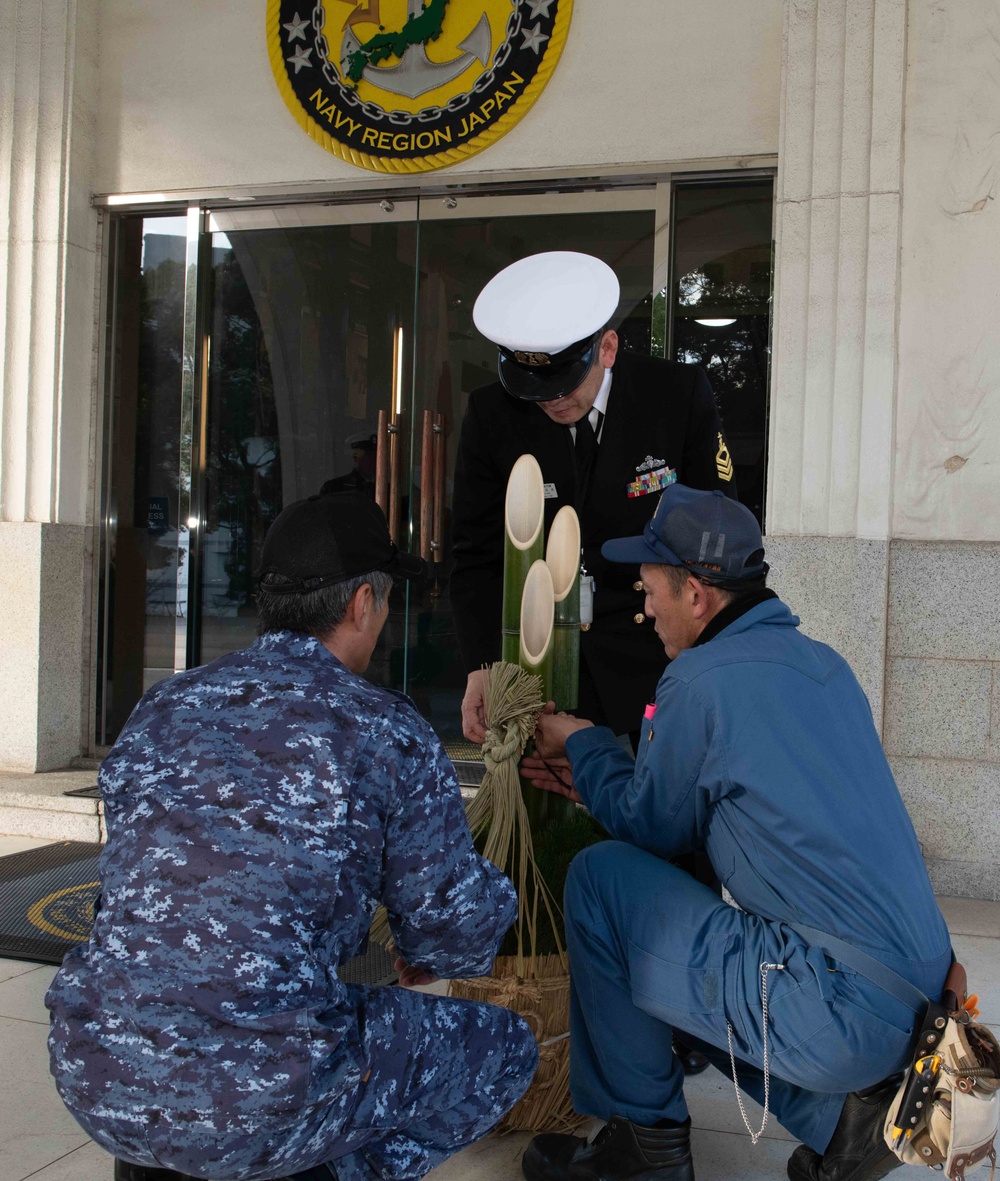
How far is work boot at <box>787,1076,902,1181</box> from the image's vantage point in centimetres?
167

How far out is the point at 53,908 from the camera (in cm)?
332

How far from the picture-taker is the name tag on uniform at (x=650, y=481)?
87.2 inches

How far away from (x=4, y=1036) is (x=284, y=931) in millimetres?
1569

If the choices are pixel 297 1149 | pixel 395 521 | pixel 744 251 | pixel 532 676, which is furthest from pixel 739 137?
pixel 297 1149

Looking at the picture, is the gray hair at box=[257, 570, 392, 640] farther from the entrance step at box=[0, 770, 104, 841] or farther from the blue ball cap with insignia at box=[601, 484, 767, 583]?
the entrance step at box=[0, 770, 104, 841]

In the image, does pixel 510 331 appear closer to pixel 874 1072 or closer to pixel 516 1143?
pixel 874 1072

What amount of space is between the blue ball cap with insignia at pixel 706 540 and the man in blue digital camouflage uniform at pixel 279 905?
47cm

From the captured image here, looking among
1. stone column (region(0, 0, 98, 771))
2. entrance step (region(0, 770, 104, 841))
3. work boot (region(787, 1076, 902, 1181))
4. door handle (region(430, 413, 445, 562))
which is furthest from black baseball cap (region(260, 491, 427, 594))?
stone column (region(0, 0, 98, 771))

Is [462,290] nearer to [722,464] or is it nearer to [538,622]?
Result: [722,464]

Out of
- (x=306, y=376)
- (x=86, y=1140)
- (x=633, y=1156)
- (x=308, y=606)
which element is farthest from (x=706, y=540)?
(x=306, y=376)

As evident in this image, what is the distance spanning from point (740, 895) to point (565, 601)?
0.58 metres

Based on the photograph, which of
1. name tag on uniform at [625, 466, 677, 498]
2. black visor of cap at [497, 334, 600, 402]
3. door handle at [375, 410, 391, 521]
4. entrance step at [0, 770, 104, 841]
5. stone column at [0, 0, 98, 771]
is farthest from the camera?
door handle at [375, 410, 391, 521]

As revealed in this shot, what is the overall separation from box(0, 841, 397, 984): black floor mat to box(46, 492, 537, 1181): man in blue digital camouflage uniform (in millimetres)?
1314

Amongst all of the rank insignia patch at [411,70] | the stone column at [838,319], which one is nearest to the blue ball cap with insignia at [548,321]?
the stone column at [838,319]
